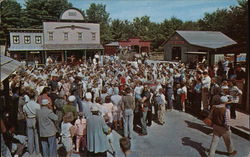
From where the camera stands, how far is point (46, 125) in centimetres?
648

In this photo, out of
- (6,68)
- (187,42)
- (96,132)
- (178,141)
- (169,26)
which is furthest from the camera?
(169,26)

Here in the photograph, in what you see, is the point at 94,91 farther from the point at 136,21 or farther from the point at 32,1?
the point at 136,21

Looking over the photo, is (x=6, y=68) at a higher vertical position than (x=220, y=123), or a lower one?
higher

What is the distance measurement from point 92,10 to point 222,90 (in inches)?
2806

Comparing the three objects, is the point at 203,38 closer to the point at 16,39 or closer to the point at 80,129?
the point at 16,39

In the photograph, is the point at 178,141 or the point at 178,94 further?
the point at 178,94

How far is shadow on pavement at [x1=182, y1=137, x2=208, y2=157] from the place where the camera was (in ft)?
24.3

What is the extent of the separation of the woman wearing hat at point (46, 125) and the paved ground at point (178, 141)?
3.24ft

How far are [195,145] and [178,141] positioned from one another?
605mm

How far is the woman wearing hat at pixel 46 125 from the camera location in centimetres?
643

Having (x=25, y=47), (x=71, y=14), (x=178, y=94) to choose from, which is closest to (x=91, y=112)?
(x=178, y=94)

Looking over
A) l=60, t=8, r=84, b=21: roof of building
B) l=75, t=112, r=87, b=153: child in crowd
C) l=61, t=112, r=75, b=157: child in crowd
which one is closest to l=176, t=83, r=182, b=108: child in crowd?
l=75, t=112, r=87, b=153: child in crowd

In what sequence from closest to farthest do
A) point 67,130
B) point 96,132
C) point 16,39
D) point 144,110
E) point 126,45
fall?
point 96,132
point 67,130
point 144,110
point 16,39
point 126,45

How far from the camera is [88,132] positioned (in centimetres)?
649
